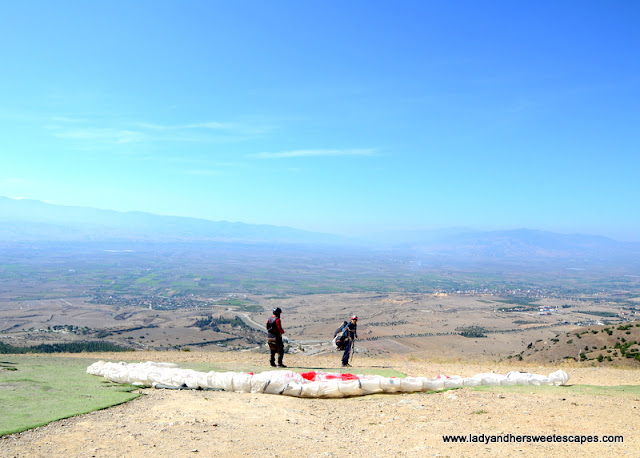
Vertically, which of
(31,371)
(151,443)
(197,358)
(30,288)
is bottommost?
(30,288)

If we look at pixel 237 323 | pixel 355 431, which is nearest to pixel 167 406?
pixel 355 431

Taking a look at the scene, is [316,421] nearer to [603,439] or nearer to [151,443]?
[151,443]

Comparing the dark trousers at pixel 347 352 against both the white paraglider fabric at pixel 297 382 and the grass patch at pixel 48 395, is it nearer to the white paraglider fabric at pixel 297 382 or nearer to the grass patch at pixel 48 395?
the white paraglider fabric at pixel 297 382

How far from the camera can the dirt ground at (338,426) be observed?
18.1 ft

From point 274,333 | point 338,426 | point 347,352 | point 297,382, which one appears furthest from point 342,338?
point 338,426

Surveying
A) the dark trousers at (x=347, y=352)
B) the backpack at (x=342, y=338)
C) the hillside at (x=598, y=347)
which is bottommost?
the hillside at (x=598, y=347)

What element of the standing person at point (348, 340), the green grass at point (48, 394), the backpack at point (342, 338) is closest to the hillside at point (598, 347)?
the standing person at point (348, 340)

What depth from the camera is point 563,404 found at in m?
7.58

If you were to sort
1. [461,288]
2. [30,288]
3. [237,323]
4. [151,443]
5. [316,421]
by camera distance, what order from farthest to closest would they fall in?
[461,288], [30,288], [237,323], [316,421], [151,443]

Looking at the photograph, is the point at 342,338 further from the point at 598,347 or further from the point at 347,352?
the point at 598,347

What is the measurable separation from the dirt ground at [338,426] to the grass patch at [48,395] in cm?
31

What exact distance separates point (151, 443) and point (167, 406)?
5.87 ft

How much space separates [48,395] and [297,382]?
4.53 metres

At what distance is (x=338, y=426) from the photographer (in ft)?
22.1
